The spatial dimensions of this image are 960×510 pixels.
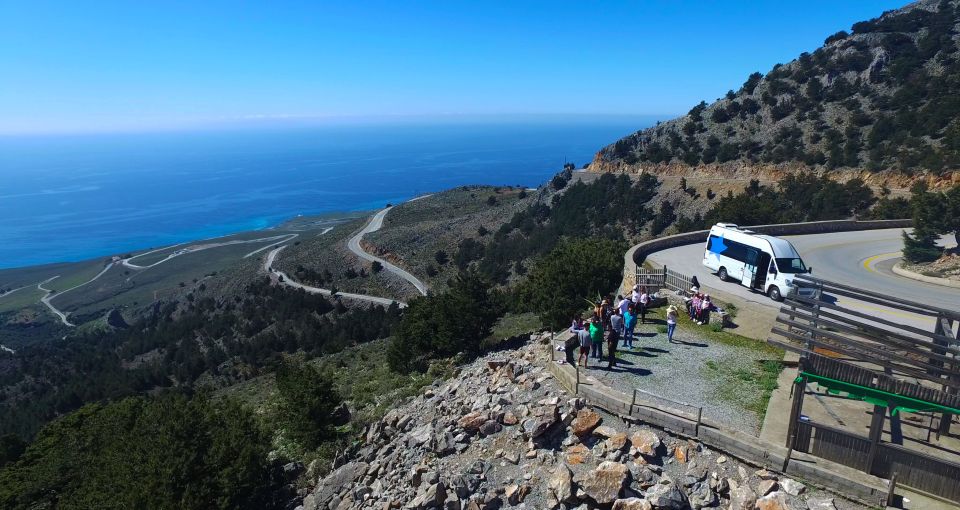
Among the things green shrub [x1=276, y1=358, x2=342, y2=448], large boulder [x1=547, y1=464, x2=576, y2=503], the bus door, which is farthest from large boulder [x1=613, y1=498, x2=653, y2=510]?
the bus door

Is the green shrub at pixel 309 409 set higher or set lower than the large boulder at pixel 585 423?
lower

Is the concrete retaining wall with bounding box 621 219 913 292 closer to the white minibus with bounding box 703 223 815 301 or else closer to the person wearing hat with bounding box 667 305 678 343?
the white minibus with bounding box 703 223 815 301

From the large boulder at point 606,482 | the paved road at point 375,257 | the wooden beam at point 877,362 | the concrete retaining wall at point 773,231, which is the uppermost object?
the wooden beam at point 877,362

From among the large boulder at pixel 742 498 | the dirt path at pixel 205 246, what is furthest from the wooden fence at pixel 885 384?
the dirt path at pixel 205 246

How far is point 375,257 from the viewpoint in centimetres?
6719

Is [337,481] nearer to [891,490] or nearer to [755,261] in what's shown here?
[891,490]

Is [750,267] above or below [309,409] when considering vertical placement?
above

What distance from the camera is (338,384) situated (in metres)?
25.3

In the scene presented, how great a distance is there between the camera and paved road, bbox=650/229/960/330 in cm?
1644

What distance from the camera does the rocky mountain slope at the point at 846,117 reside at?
1545 inches

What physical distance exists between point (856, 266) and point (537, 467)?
730 inches

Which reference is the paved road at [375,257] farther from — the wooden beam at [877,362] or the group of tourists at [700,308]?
the wooden beam at [877,362]

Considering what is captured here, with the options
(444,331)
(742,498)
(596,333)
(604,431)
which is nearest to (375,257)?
(444,331)

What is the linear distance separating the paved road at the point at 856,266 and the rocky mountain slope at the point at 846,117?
A: 15434mm
